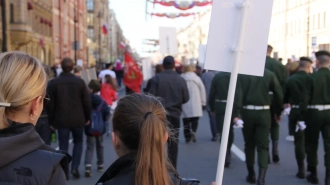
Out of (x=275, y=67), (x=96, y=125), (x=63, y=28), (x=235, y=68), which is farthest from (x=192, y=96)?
(x=63, y=28)

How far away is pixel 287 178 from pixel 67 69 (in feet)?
12.4

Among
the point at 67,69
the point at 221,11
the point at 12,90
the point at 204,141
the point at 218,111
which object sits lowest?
the point at 204,141

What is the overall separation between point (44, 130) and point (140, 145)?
5.80 metres

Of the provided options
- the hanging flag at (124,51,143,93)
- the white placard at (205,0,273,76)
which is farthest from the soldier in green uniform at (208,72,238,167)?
the hanging flag at (124,51,143,93)

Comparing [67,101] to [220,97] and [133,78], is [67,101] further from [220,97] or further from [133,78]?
[133,78]

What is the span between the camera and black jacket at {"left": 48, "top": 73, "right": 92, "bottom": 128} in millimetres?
8016

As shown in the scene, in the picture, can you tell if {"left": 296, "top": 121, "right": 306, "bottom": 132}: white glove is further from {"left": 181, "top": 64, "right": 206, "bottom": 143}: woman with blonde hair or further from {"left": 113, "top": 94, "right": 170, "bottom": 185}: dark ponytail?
{"left": 113, "top": 94, "right": 170, "bottom": 185}: dark ponytail

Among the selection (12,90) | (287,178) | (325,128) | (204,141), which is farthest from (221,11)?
(204,141)

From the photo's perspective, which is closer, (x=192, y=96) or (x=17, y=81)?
(x=17, y=81)

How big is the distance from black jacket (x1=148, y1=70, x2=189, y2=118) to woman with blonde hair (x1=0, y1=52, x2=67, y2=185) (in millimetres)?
5832

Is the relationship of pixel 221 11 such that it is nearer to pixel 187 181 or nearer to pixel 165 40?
pixel 187 181

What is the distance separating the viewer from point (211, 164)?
31.8 ft

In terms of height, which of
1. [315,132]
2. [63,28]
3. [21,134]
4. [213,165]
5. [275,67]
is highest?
[21,134]

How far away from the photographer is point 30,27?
138ft
